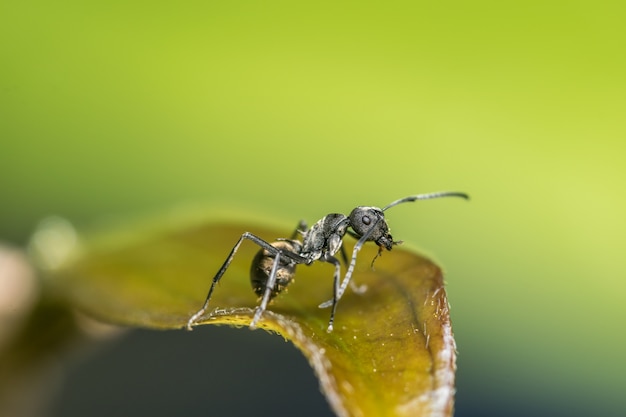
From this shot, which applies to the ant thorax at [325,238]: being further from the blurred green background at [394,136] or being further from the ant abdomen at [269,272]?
the blurred green background at [394,136]

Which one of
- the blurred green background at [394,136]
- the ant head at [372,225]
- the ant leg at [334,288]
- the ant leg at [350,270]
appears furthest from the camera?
the blurred green background at [394,136]

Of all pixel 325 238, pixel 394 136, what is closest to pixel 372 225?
pixel 325 238

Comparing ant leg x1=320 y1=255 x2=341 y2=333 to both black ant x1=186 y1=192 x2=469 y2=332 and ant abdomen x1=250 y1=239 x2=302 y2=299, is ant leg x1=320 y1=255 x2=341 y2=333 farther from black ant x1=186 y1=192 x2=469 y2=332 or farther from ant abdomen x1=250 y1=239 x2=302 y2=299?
ant abdomen x1=250 y1=239 x2=302 y2=299

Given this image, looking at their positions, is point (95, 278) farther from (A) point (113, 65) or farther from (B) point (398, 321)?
(B) point (398, 321)

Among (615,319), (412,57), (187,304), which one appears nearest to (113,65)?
(412,57)

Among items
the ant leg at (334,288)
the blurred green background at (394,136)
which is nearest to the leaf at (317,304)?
the ant leg at (334,288)

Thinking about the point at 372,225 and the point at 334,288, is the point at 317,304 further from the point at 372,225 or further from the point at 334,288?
the point at 372,225

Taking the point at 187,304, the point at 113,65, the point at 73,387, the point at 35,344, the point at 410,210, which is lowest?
the point at 73,387
